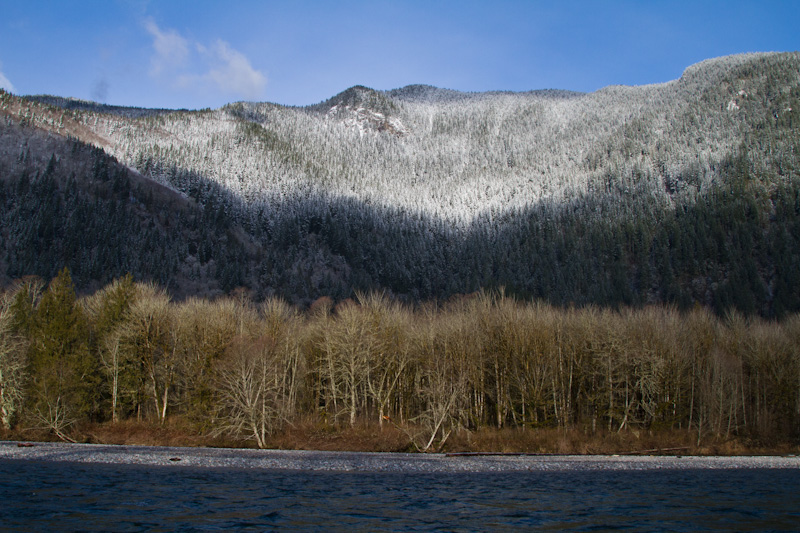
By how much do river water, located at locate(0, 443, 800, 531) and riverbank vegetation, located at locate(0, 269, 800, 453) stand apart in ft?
19.4

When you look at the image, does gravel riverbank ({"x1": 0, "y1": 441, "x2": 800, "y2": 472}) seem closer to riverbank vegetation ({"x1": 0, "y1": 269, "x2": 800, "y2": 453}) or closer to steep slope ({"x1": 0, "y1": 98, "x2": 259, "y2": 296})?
riverbank vegetation ({"x1": 0, "y1": 269, "x2": 800, "y2": 453})

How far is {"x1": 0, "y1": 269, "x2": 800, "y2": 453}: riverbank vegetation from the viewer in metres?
49.4

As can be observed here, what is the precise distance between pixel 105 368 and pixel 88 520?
1614 inches

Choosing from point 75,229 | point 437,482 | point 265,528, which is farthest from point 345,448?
point 75,229

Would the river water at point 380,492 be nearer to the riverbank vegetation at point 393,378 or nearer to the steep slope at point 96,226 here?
the riverbank vegetation at point 393,378

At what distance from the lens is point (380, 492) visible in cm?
2789

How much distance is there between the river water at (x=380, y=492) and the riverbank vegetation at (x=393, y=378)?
5921 millimetres

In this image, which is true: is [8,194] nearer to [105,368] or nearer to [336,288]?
[336,288]

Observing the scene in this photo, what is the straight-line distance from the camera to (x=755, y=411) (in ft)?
195

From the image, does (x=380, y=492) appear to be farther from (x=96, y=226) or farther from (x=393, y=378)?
(x=96, y=226)

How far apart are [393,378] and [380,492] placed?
3052 centimetres

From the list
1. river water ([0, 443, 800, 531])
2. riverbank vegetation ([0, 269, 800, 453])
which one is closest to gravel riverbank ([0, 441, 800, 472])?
river water ([0, 443, 800, 531])

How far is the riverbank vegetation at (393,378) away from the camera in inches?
1944

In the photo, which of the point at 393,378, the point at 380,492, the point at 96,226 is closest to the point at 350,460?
the point at 380,492
